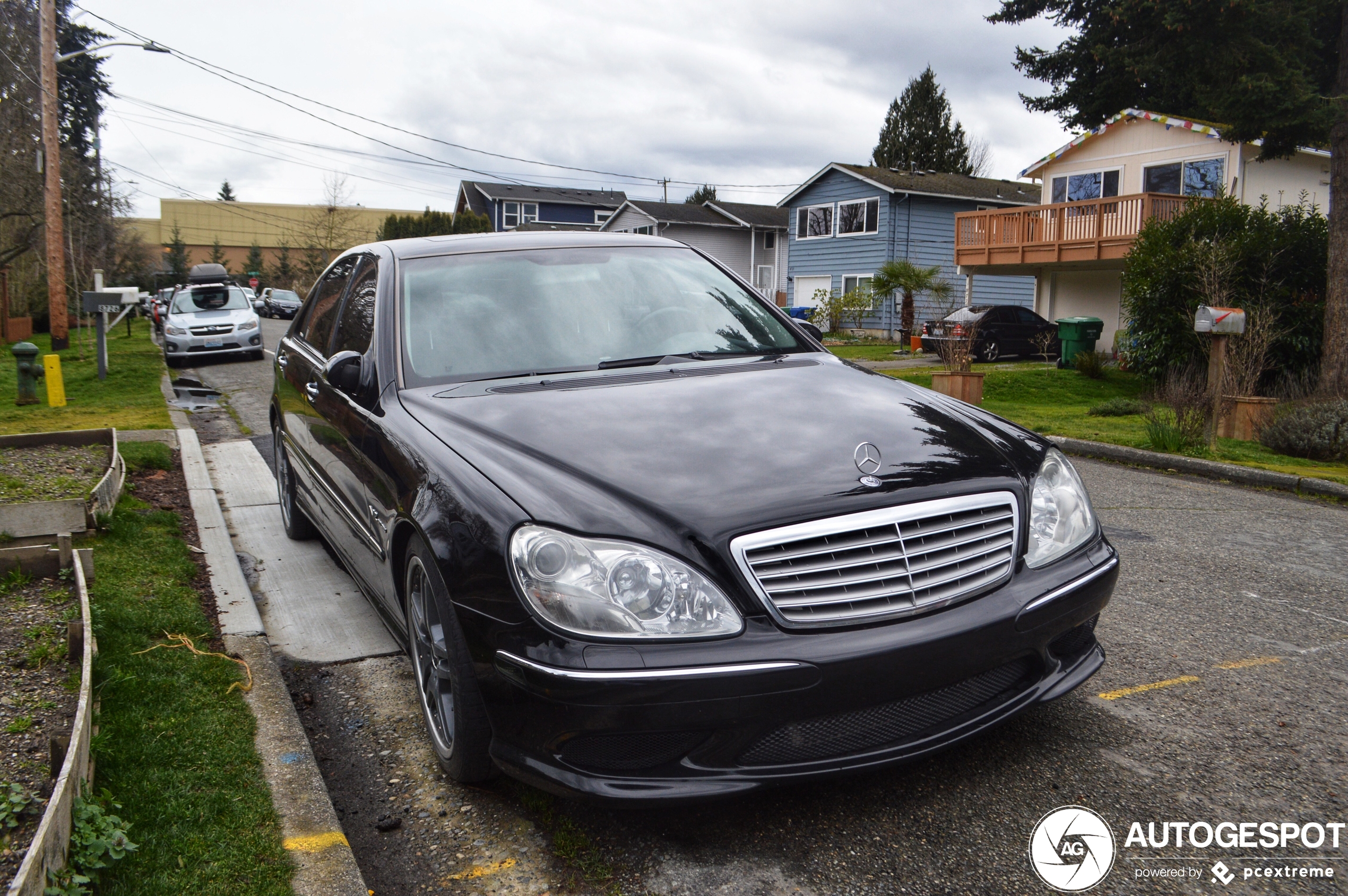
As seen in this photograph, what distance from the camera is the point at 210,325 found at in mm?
20281

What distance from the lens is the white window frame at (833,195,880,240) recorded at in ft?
115

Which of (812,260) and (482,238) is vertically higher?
(812,260)

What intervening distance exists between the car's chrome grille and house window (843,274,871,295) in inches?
1289

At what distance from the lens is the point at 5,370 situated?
17.6 m

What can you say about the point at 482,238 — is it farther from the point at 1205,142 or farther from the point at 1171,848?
the point at 1205,142

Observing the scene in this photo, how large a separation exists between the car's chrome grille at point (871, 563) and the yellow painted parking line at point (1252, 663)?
1.72 metres

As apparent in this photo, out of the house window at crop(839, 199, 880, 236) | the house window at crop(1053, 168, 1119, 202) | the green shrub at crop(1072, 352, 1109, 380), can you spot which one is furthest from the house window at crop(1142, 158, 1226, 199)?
the house window at crop(839, 199, 880, 236)

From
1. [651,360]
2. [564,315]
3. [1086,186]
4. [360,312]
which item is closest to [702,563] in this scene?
[651,360]

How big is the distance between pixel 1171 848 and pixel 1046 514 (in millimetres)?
940

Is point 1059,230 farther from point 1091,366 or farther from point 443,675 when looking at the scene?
point 443,675

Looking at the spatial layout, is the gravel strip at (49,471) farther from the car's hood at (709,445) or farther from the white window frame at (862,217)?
the white window frame at (862,217)

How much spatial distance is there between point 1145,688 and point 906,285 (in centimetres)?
2916

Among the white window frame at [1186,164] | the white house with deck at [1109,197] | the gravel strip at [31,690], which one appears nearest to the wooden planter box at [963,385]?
the gravel strip at [31,690]

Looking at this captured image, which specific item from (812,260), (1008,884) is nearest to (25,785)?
(1008,884)
